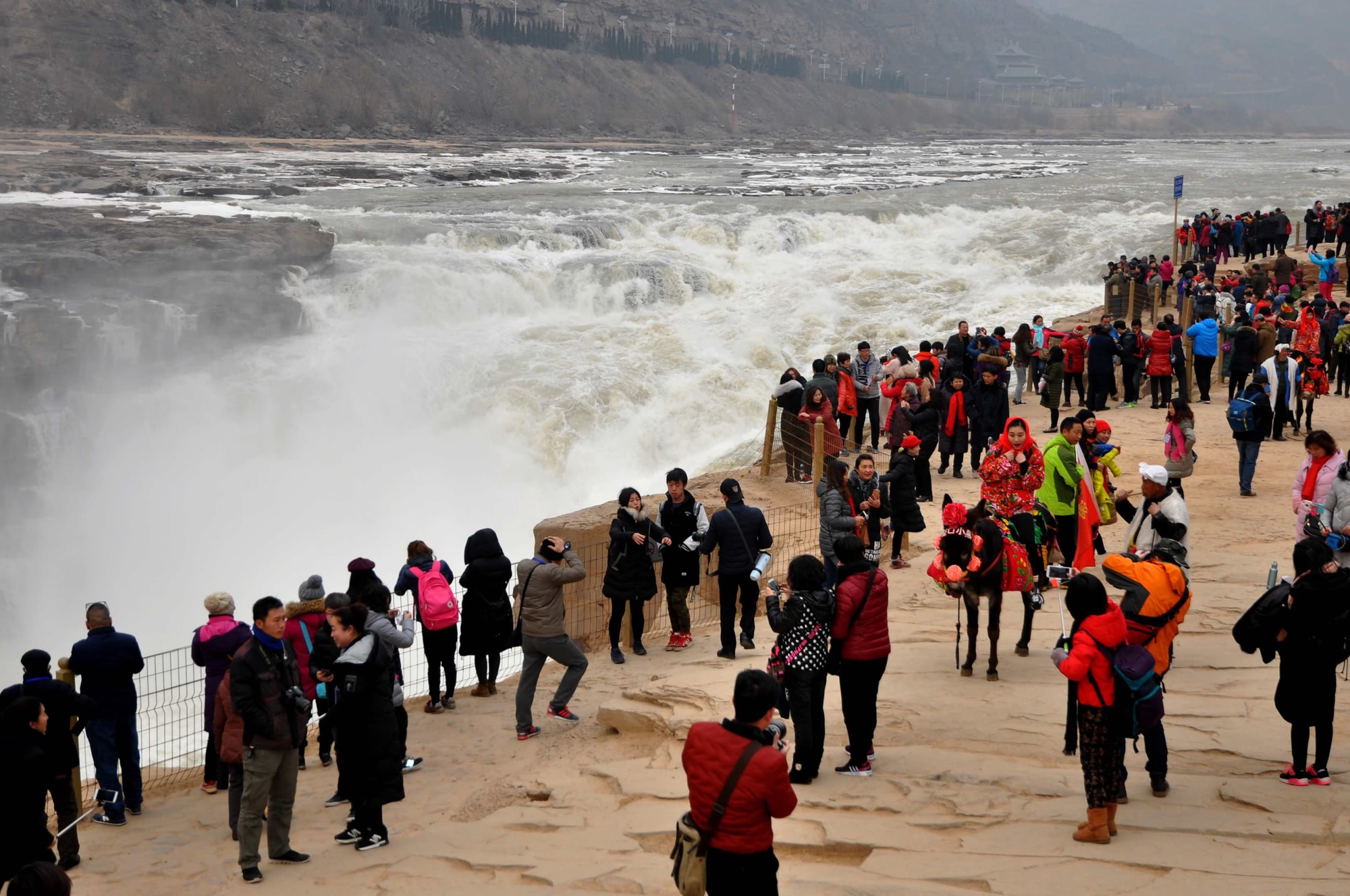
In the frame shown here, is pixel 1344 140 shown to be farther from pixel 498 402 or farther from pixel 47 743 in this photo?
Result: pixel 47 743

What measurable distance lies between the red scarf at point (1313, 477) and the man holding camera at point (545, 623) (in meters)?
4.35

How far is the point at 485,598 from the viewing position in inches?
328

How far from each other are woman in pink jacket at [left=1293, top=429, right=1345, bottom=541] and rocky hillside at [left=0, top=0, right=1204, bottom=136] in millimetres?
A: 69900

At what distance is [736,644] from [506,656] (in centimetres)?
305

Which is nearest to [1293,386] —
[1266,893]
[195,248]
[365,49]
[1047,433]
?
[1047,433]

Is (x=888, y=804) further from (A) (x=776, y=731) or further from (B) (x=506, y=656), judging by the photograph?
(B) (x=506, y=656)

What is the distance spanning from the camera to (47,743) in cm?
604

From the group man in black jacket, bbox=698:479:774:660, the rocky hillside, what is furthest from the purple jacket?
the rocky hillside

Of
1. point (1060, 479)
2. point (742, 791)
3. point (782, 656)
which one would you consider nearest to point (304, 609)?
point (782, 656)

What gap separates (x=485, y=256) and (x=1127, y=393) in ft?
56.9

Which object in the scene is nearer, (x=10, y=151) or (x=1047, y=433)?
(x=1047, y=433)

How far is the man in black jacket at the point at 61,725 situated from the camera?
6.11m

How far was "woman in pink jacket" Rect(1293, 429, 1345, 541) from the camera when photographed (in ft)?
23.9

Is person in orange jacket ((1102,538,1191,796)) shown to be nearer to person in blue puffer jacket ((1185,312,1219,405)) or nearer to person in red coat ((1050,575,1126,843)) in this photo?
person in red coat ((1050,575,1126,843))
